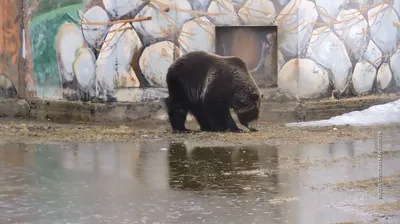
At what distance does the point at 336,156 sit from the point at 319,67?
5.73 meters

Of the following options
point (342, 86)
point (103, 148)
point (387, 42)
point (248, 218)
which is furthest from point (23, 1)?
point (248, 218)

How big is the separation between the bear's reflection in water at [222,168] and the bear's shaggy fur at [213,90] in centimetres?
175

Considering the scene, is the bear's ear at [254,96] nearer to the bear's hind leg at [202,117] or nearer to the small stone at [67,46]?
the bear's hind leg at [202,117]

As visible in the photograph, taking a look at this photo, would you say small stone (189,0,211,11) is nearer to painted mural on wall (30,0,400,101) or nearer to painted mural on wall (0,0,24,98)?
painted mural on wall (30,0,400,101)

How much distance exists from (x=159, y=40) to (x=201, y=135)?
11.8 feet

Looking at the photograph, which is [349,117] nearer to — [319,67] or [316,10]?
[319,67]

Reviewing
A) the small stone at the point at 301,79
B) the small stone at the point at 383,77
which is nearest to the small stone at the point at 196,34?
the small stone at the point at 301,79

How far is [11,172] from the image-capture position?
867 centimetres

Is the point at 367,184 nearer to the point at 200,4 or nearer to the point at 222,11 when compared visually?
the point at 222,11

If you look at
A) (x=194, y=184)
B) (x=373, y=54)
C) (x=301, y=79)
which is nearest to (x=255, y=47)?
(x=301, y=79)

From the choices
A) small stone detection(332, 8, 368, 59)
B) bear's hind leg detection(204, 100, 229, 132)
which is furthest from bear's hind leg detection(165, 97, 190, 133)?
small stone detection(332, 8, 368, 59)

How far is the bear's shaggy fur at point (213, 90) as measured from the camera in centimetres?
1301

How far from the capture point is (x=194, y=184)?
8047mm

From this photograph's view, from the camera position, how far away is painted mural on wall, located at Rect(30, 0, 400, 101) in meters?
15.5
